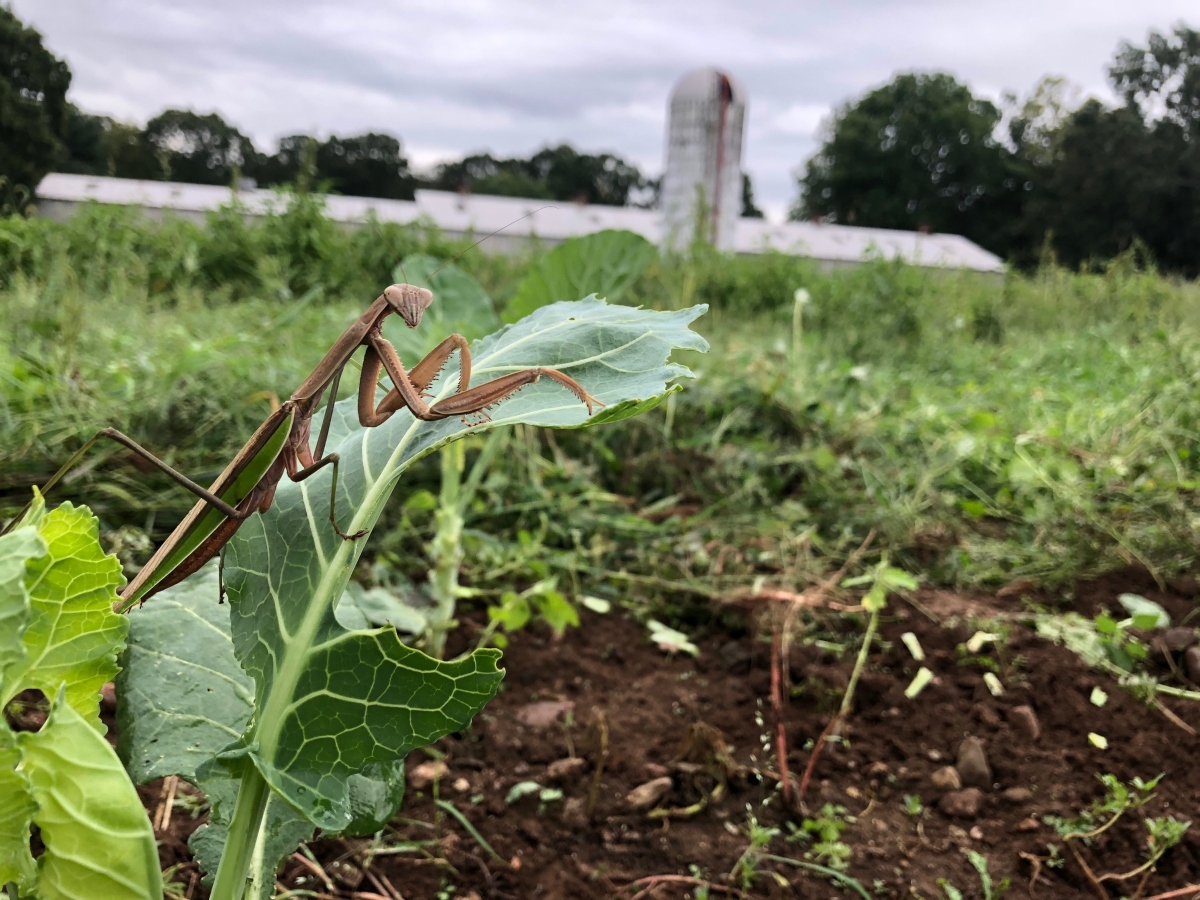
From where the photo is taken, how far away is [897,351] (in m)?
4.67

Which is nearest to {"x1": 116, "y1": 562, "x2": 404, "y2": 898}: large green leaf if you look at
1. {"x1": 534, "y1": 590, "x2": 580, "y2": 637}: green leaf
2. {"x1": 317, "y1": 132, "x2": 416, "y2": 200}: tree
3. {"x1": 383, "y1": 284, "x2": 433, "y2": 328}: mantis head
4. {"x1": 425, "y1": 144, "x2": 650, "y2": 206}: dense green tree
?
{"x1": 383, "y1": 284, "x2": 433, "y2": 328}: mantis head

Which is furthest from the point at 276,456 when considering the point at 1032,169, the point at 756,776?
the point at 1032,169

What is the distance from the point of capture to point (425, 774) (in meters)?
1.29

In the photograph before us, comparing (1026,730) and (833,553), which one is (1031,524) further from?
(1026,730)

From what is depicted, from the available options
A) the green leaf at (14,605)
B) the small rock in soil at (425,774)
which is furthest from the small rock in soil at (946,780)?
the green leaf at (14,605)

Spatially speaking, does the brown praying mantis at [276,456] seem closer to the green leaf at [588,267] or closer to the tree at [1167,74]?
the green leaf at [588,267]

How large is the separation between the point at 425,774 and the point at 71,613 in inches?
30.9

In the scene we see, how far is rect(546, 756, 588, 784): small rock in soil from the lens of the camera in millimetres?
1298

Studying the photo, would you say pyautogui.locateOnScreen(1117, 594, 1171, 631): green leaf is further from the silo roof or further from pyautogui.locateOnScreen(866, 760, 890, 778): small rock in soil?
the silo roof

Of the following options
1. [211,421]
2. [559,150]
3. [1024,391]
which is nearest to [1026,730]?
[211,421]

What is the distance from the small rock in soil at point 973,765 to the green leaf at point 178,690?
1118 mm

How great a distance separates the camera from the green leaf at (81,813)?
562mm

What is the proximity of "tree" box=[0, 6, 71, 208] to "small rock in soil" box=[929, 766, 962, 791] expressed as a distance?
3.81 meters

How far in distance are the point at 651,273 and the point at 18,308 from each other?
119 inches
